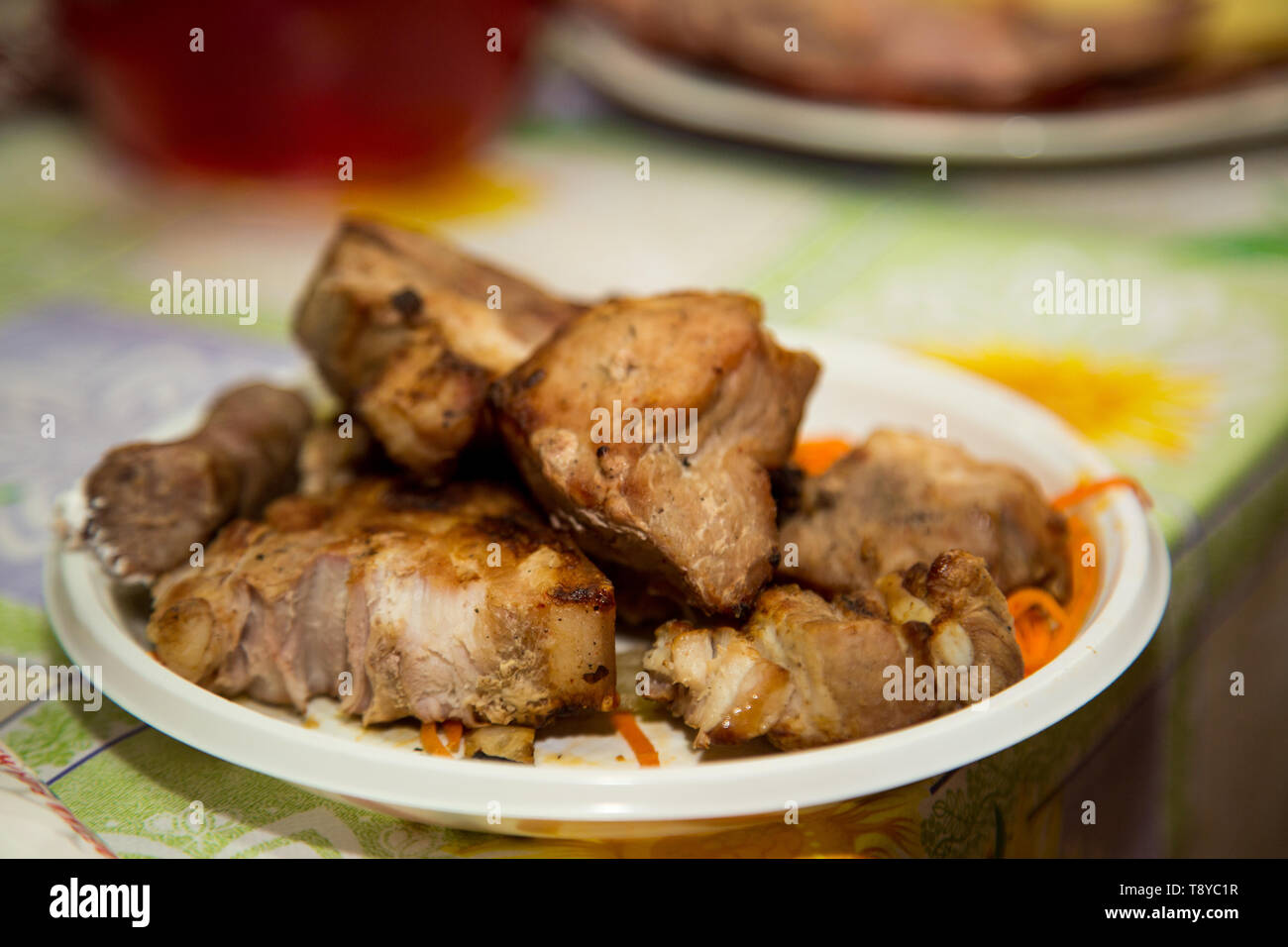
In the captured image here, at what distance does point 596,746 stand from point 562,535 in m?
0.27

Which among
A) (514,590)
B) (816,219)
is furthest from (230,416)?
(816,219)

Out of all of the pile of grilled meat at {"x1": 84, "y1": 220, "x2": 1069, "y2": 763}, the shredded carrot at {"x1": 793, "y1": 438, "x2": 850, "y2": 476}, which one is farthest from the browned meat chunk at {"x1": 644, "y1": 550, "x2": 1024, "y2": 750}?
the shredded carrot at {"x1": 793, "y1": 438, "x2": 850, "y2": 476}

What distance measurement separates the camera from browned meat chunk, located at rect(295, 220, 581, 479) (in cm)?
169

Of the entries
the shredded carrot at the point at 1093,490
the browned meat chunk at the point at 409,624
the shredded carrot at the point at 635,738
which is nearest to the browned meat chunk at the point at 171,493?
the browned meat chunk at the point at 409,624

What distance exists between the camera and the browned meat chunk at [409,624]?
1491 millimetres

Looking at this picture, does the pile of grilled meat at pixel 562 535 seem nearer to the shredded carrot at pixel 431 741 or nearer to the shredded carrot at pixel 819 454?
the shredded carrot at pixel 431 741

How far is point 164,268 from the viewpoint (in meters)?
3.37

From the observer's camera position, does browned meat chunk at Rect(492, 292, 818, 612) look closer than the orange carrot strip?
Yes

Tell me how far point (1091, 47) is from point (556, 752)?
114 inches

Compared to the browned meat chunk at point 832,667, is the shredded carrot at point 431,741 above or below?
below

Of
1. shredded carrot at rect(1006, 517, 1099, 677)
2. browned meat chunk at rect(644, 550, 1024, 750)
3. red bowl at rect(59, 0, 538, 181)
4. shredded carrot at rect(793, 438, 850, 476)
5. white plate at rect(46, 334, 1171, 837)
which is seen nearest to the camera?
white plate at rect(46, 334, 1171, 837)

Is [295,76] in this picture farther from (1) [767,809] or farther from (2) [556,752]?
(1) [767,809]

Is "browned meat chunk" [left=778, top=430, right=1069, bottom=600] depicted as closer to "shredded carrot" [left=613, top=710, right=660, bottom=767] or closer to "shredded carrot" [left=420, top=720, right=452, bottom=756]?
"shredded carrot" [left=613, top=710, right=660, bottom=767]

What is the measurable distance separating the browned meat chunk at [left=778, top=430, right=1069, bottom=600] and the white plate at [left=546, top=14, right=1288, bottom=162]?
1959 mm
